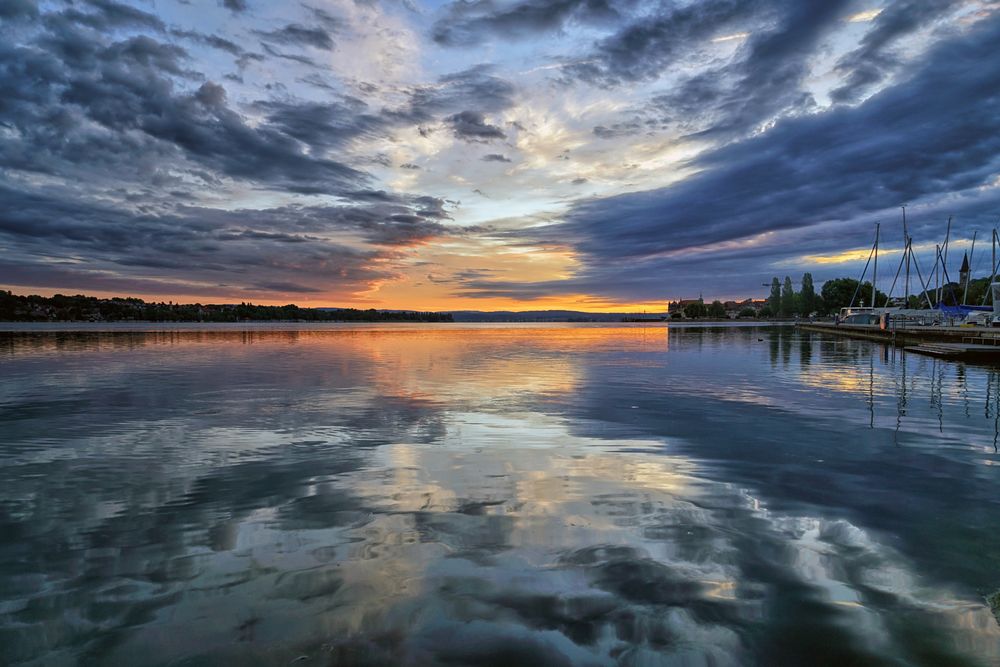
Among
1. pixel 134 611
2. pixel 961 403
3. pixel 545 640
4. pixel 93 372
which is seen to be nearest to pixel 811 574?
pixel 545 640

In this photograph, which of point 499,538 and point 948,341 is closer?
point 499,538

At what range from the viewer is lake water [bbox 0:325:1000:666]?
17.4ft

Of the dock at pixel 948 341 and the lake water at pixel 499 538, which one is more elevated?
the dock at pixel 948 341

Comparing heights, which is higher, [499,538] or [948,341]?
[948,341]

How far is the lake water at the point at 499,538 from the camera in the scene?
5.30 metres

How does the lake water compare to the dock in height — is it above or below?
below

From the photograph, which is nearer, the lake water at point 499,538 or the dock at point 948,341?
the lake water at point 499,538

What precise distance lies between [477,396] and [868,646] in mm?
17833

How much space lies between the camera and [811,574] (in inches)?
260

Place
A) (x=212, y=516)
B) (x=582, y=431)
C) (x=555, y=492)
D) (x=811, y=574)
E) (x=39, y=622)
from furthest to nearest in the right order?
(x=582, y=431) < (x=555, y=492) < (x=212, y=516) < (x=811, y=574) < (x=39, y=622)

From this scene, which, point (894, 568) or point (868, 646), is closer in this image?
point (868, 646)

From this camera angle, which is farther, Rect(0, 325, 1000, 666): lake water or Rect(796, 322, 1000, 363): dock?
Rect(796, 322, 1000, 363): dock

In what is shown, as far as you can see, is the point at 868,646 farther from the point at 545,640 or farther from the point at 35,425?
the point at 35,425

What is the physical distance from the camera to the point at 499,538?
7723 millimetres
